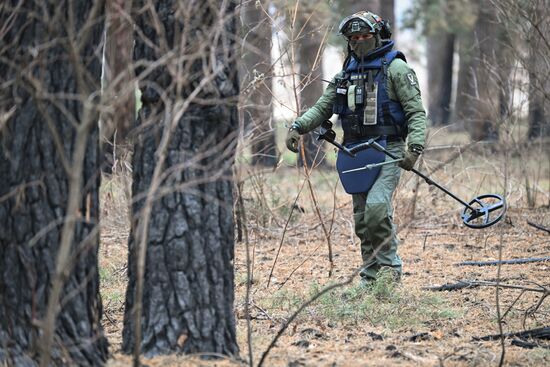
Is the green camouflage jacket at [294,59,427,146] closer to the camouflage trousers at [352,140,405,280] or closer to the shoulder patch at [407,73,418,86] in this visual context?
the shoulder patch at [407,73,418,86]

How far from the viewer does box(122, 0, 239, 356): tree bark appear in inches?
165

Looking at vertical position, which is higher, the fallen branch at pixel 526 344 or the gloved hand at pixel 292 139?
the gloved hand at pixel 292 139

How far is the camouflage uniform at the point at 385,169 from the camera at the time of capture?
21.2ft

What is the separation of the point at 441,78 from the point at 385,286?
2438 centimetres

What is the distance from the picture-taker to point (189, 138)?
423 cm

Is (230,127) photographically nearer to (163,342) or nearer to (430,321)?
(163,342)

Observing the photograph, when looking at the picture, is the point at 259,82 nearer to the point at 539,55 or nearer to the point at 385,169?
the point at 385,169

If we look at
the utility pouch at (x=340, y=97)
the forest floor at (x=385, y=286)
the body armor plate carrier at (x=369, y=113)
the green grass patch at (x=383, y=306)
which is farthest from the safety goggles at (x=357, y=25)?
the green grass patch at (x=383, y=306)

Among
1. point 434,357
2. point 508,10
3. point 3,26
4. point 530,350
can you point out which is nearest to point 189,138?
point 3,26

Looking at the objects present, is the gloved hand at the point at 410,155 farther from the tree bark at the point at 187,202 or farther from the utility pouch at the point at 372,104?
the tree bark at the point at 187,202

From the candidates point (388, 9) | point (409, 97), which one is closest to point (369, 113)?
point (409, 97)

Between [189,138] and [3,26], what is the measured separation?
98 cm

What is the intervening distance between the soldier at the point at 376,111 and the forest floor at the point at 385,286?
0.38m

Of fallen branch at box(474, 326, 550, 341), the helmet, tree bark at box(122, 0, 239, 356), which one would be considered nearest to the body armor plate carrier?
the helmet
